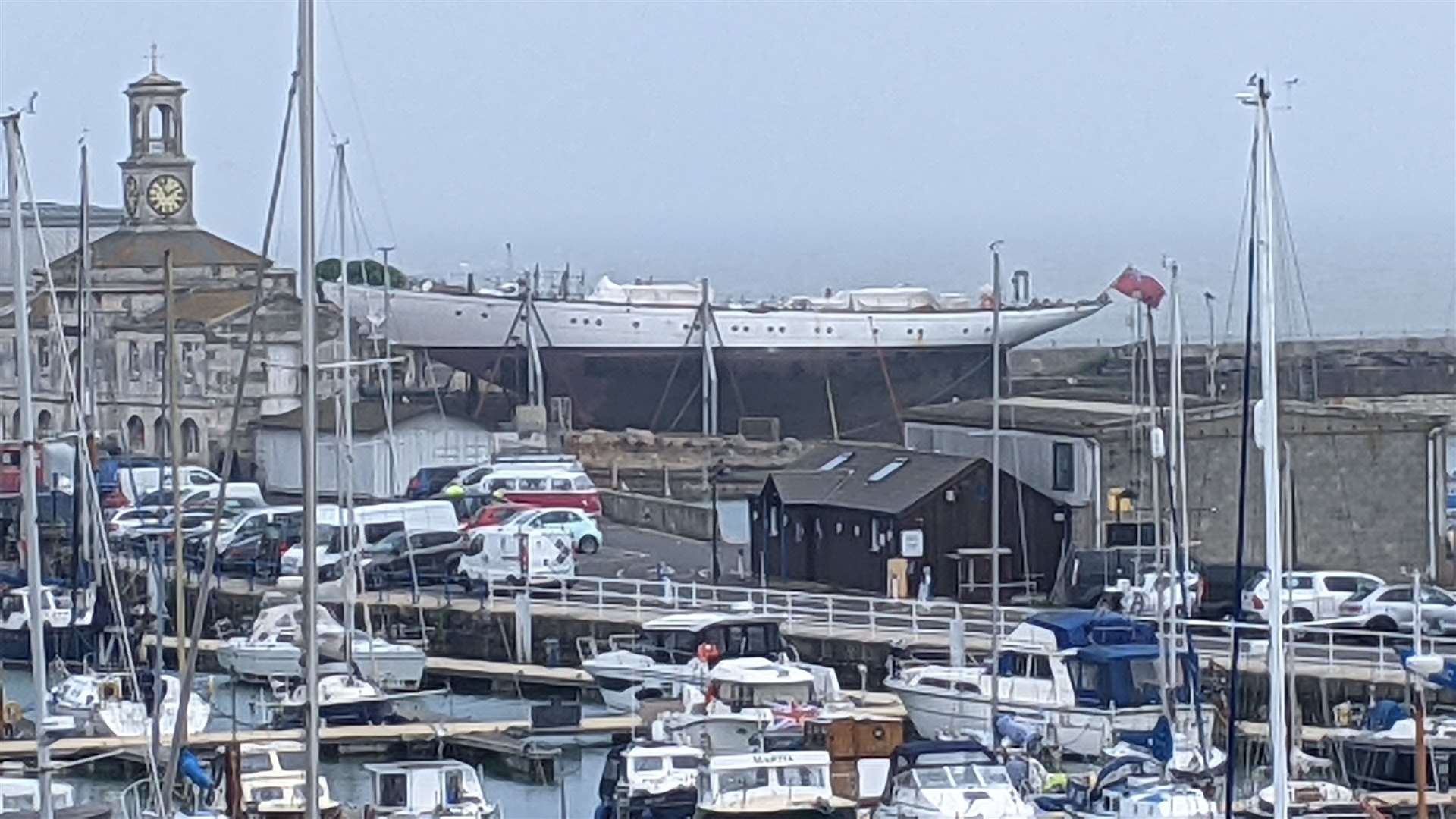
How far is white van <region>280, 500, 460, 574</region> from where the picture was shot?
3164 cm

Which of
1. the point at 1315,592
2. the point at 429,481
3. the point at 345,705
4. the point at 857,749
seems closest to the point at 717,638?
the point at 345,705

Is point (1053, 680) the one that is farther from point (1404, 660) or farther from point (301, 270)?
point (301, 270)

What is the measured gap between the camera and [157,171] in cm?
5928

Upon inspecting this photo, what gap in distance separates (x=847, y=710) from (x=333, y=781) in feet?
13.0

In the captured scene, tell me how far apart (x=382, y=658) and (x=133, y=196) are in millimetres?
35156

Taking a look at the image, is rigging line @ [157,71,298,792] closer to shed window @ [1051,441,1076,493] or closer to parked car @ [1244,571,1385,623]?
parked car @ [1244,571,1385,623]

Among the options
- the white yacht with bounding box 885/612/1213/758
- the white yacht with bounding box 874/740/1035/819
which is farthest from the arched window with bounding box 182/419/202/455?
the white yacht with bounding box 874/740/1035/819

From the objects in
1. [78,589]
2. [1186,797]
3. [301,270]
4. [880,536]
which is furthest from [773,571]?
[301,270]

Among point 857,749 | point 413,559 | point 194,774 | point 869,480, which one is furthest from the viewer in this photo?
point 869,480

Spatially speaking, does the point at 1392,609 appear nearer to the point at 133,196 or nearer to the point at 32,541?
the point at 32,541

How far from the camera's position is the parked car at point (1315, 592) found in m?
26.4

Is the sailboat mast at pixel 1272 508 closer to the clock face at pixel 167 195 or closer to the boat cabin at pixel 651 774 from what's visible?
the boat cabin at pixel 651 774

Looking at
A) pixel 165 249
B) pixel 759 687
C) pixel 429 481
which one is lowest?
pixel 759 687

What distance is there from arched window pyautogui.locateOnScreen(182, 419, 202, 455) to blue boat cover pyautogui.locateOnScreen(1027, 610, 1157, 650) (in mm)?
26342
